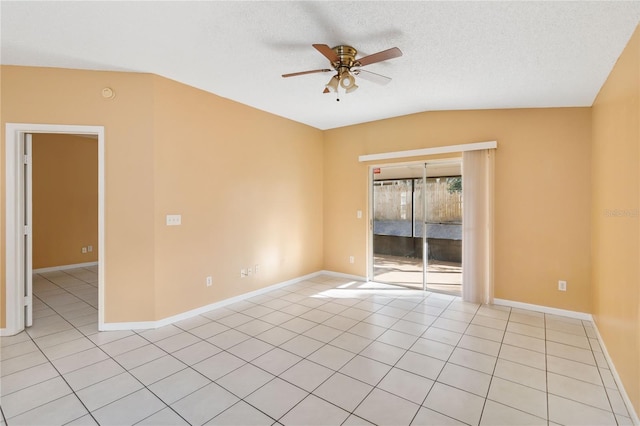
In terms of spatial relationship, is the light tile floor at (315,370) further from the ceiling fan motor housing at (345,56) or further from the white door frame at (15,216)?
the ceiling fan motor housing at (345,56)

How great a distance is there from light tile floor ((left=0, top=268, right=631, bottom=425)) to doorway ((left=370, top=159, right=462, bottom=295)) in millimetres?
1271

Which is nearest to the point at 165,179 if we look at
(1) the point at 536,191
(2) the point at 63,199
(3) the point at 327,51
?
(3) the point at 327,51

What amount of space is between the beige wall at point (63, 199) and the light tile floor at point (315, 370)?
2.95m

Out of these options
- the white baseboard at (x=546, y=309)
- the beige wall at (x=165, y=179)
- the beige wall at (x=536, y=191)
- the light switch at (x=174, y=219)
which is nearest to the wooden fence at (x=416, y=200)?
the beige wall at (x=536, y=191)

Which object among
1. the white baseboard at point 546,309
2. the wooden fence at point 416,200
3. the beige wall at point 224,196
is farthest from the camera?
the wooden fence at point 416,200

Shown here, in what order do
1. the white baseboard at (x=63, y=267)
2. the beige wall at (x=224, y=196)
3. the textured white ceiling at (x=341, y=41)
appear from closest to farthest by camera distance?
the textured white ceiling at (x=341, y=41) → the beige wall at (x=224, y=196) → the white baseboard at (x=63, y=267)

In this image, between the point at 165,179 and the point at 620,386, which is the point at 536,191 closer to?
the point at 620,386

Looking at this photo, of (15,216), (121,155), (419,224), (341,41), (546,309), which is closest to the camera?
(341,41)

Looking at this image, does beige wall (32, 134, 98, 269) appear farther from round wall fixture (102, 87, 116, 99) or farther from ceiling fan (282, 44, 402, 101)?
ceiling fan (282, 44, 402, 101)

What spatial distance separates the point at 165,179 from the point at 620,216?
4431 mm

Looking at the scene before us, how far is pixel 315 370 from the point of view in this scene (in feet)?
8.36

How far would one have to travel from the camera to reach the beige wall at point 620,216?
2.03m

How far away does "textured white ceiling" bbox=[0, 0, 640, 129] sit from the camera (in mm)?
2078

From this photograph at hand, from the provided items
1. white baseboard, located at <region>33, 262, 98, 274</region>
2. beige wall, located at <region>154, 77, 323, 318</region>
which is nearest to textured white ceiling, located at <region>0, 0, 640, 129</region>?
beige wall, located at <region>154, 77, 323, 318</region>
